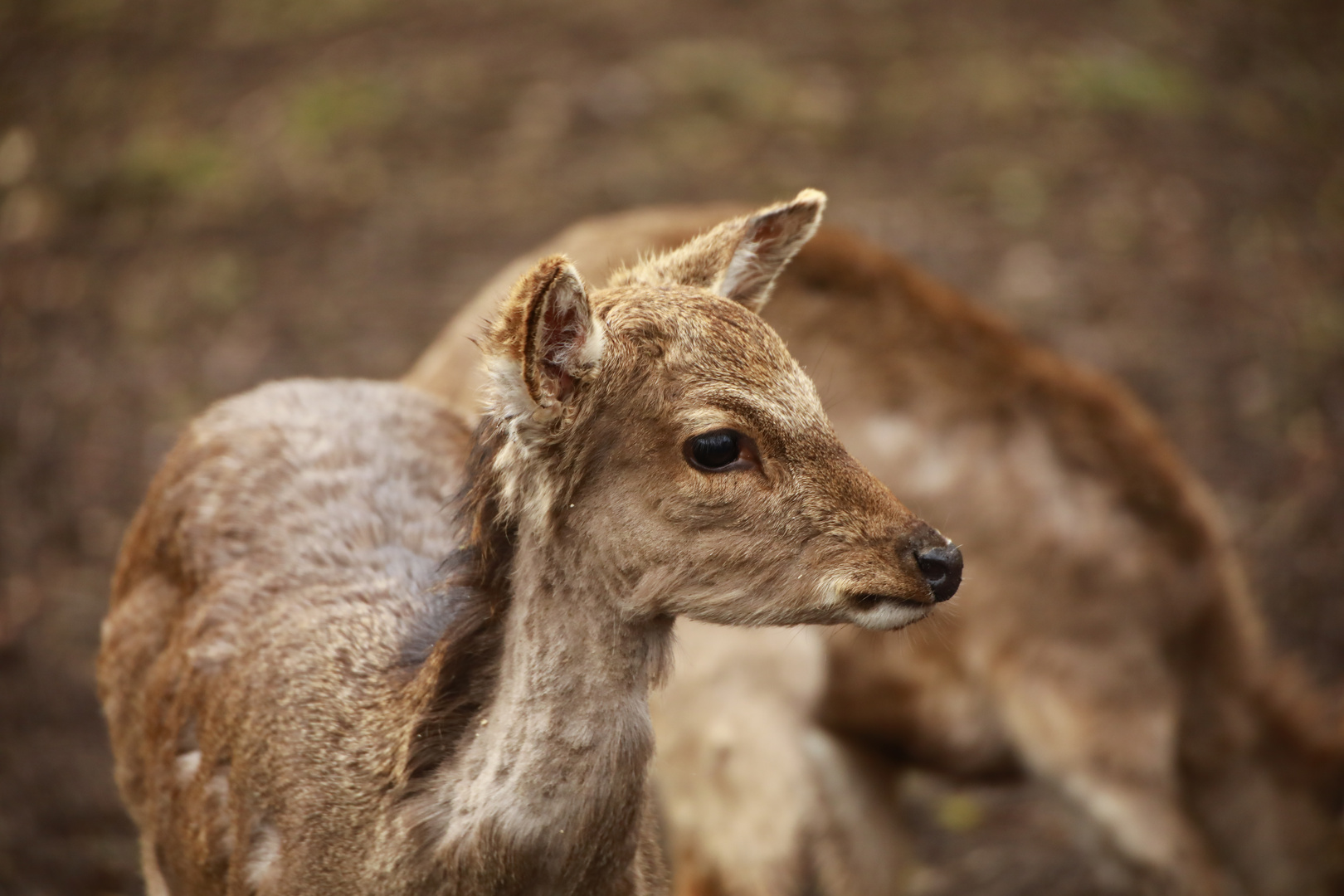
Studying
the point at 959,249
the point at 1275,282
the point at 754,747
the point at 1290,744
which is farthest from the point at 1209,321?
the point at 754,747

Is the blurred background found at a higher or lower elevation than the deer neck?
higher

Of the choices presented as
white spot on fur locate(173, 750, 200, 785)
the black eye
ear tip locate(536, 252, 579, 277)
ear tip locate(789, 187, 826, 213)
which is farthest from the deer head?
white spot on fur locate(173, 750, 200, 785)

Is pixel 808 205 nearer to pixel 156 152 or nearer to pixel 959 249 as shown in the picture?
pixel 959 249

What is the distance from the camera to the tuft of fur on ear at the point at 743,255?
141 inches

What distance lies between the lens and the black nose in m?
3.05

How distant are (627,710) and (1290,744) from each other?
155 inches

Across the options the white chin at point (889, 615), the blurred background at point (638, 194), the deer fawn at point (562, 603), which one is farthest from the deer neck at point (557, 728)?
the blurred background at point (638, 194)

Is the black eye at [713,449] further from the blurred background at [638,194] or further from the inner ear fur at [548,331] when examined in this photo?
the blurred background at [638,194]

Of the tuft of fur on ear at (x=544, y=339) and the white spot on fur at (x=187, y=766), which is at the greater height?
the tuft of fur on ear at (x=544, y=339)

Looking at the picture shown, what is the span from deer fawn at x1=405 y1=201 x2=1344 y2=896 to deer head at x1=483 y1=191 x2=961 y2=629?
2.09 metres

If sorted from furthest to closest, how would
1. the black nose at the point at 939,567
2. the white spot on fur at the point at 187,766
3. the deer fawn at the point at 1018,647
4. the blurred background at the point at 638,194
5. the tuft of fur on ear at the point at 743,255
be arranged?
1. the blurred background at the point at 638,194
2. the deer fawn at the point at 1018,647
3. the white spot on fur at the point at 187,766
4. the tuft of fur on ear at the point at 743,255
5. the black nose at the point at 939,567

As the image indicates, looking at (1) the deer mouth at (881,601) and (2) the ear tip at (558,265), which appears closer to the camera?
(2) the ear tip at (558,265)

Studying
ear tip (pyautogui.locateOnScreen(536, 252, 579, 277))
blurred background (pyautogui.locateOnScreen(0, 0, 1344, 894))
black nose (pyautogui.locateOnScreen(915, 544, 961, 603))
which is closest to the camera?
ear tip (pyautogui.locateOnScreen(536, 252, 579, 277))

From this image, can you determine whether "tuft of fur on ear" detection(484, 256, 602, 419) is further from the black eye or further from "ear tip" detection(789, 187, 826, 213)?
"ear tip" detection(789, 187, 826, 213)
